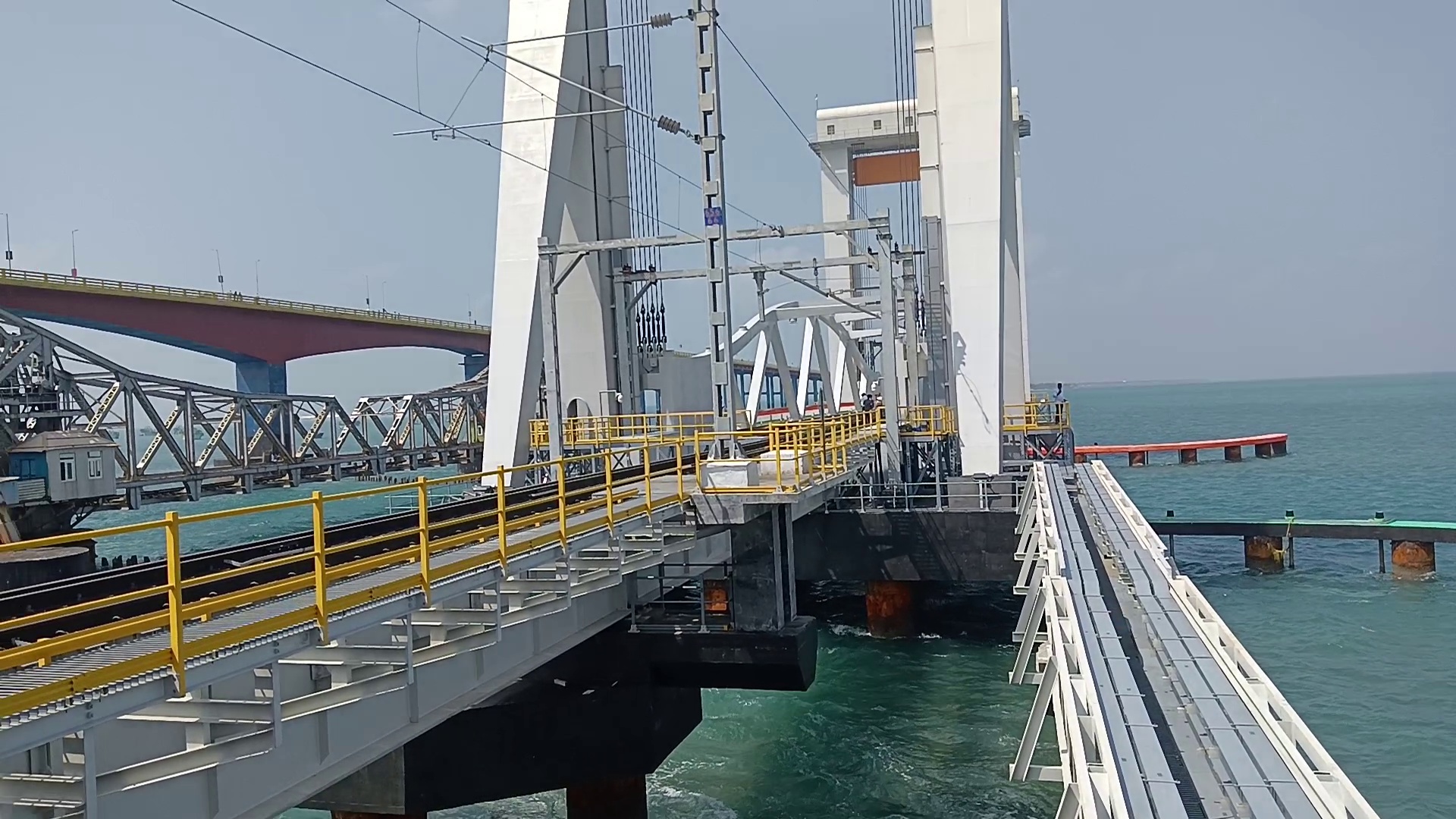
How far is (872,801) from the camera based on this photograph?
64.7 ft

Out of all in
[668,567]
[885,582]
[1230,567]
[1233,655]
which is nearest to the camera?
[1233,655]

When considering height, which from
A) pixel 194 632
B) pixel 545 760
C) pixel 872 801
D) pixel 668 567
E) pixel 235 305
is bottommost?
pixel 872 801

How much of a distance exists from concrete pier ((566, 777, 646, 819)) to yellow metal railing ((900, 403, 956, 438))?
1772 centimetres

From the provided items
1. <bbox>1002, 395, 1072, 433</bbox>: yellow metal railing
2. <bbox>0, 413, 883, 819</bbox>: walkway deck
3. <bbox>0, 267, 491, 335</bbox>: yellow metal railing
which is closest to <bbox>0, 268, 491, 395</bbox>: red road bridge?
<bbox>0, 267, 491, 335</bbox>: yellow metal railing

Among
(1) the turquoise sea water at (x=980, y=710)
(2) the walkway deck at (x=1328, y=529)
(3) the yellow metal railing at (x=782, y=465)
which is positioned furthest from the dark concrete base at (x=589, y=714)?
(2) the walkway deck at (x=1328, y=529)

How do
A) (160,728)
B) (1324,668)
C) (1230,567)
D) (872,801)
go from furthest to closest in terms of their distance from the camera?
(1230,567), (1324,668), (872,801), (160,728)

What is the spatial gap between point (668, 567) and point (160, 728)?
35.2 feet

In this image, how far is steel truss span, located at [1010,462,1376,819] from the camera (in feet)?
20.0

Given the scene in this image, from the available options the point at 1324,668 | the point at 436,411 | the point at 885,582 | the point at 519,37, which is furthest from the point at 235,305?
the point at 1324,668

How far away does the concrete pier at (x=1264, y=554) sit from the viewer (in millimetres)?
40906

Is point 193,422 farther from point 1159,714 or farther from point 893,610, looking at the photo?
point 1159,714

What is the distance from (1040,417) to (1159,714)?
3502 cm

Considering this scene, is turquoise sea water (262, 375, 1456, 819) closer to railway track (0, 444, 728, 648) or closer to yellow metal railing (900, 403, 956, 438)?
yellow metal railing (900, 403, 956, 438)

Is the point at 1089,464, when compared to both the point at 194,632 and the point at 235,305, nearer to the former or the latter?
the point at 194,632
